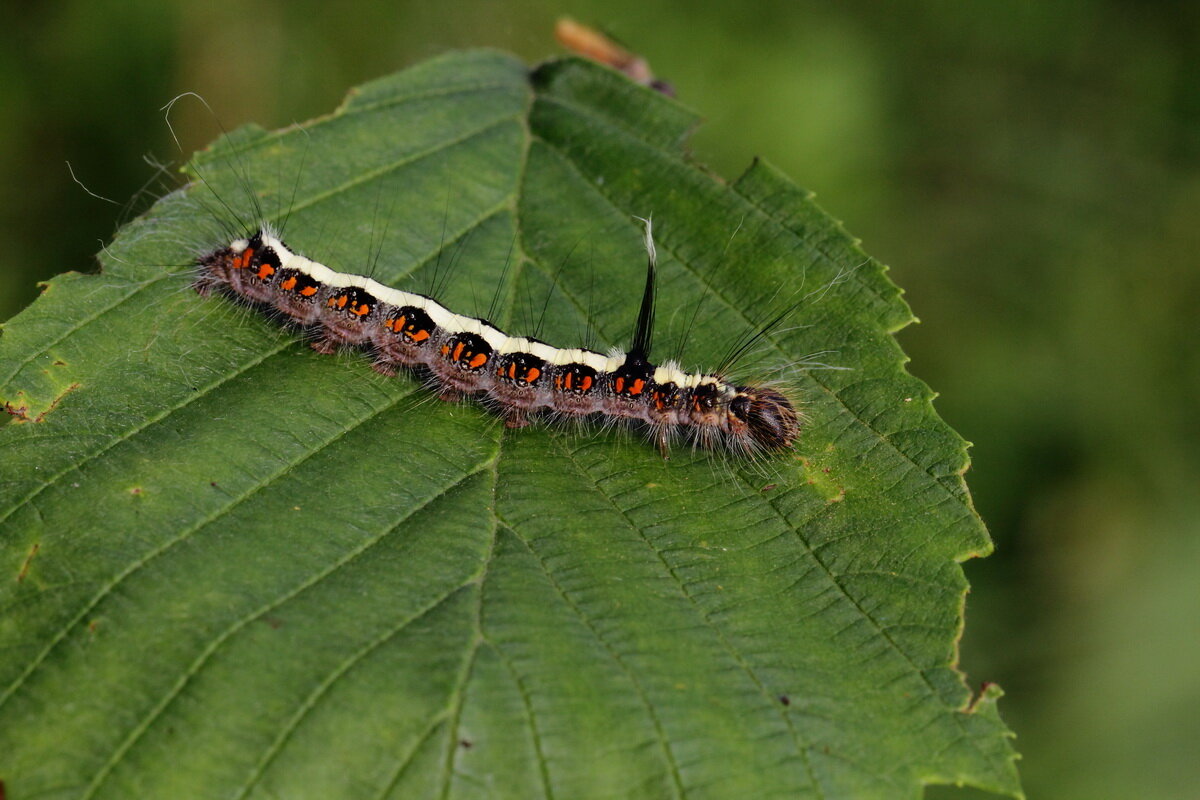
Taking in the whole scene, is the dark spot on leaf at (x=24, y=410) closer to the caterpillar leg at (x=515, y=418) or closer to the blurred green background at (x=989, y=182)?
the caterpillar leg at (x=515, y=418)

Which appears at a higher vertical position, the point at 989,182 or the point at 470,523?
the point at 989,182

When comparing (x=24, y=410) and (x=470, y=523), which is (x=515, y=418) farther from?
(x=24, y=410)

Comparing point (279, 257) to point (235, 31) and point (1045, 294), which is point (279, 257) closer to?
point (235, 31)

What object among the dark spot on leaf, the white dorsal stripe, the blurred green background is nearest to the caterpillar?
the white dorsal stripe

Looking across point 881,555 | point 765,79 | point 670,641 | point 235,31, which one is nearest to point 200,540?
point 670,641

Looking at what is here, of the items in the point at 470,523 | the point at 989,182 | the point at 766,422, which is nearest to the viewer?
the point at 470,523

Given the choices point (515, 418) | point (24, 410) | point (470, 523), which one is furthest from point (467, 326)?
point (24, 410)

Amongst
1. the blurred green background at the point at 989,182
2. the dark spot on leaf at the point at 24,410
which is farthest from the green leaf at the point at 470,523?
the blurred green background at the point at 989,182

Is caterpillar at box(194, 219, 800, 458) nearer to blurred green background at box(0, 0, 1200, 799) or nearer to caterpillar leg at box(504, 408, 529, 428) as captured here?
caterpillar leg at box(504, 408, 529, 428)
